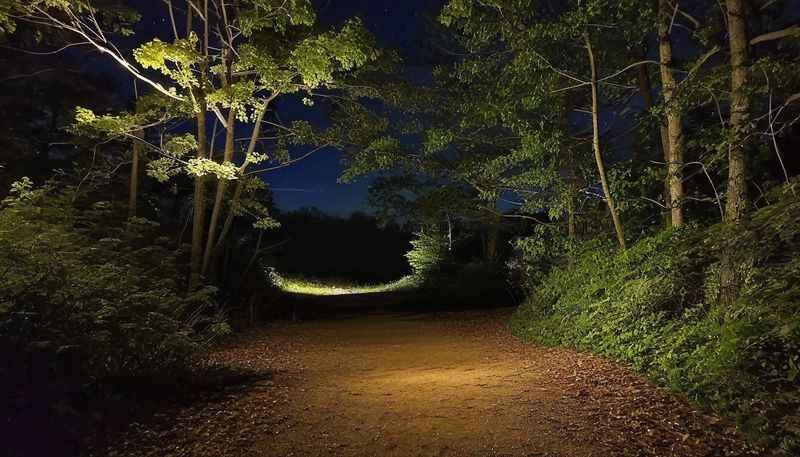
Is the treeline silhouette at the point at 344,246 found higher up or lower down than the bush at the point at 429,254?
higher up

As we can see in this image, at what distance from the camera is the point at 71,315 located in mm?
6250

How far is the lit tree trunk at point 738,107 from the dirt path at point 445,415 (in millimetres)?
3087

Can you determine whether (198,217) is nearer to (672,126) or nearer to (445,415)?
(445,415)

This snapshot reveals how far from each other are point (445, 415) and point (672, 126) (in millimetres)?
6953

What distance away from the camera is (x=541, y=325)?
468 inches

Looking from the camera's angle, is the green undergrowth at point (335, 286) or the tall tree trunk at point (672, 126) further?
the green undergrowth at point (335, 286)

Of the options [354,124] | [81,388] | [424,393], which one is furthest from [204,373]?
[354,124]

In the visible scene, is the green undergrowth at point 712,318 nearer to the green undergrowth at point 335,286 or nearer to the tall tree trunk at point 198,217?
the tall tree trunk at point 198,217

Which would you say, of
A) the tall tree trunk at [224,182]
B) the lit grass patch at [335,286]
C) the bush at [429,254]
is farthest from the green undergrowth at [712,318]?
the lit grass patch at [335,286]

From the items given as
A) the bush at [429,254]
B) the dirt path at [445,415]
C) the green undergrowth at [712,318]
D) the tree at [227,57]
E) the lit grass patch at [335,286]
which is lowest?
the dirt path at [445,415]

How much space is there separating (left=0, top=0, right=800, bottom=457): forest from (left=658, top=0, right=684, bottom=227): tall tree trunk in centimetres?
5

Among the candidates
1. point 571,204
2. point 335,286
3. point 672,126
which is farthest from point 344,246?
point 672,126

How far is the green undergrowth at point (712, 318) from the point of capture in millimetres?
→ 5020

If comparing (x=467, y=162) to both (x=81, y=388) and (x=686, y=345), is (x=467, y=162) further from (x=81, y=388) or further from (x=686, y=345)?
(x=81, y=388)
